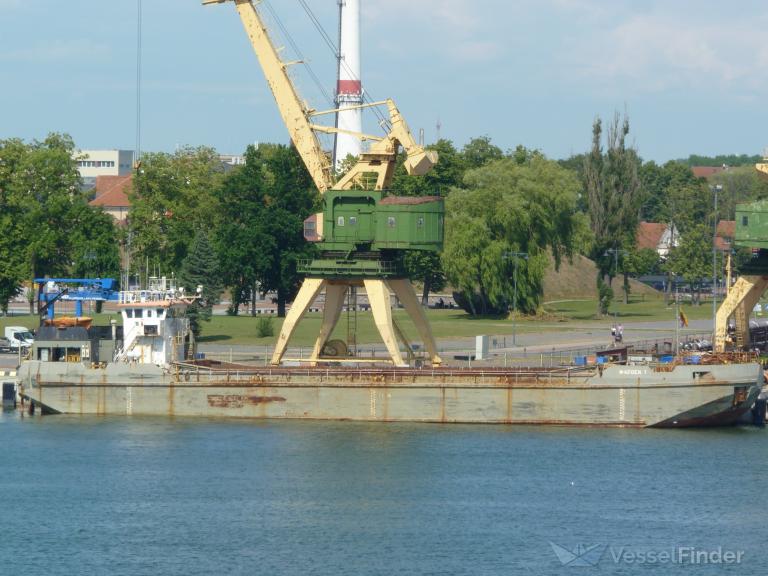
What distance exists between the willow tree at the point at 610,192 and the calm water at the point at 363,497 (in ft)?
209

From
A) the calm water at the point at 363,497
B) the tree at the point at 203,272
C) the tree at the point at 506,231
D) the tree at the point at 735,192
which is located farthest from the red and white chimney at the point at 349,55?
the calm water at the point at 363,497

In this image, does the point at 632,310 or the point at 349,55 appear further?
the point at 349,55

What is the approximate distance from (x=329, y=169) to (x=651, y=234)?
11556 cm

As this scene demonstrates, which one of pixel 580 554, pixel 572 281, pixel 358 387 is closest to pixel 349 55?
pixel 572 281

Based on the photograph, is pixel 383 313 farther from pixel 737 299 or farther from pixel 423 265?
pixel 423 265

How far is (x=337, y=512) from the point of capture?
51625 millimetres

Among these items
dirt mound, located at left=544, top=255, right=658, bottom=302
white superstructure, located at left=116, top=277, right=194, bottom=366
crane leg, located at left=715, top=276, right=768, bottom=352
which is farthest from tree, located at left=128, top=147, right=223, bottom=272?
crane leg, located at left=715, top=276, right=768, bottom=352

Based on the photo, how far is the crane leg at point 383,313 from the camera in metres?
70.6

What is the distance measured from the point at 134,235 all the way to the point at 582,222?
124 ft

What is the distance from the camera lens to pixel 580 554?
4697 centimetres

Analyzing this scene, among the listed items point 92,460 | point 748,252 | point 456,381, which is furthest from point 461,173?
point 92,460

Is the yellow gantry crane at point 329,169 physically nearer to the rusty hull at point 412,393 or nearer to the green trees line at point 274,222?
the rusty hull at point 412,393

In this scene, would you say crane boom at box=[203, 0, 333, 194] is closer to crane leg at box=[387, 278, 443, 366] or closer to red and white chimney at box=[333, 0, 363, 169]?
crane leg at box=[387, 278, 443, 366]

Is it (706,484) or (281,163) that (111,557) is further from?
(281,163)
